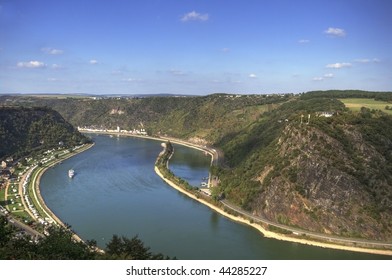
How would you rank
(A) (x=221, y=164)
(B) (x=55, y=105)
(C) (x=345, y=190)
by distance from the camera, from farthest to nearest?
(B) (x=55, y=105)
(A) (x=221, y=164)
(C) (x=345, y=190)

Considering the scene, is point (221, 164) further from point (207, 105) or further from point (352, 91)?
point (207, 105)

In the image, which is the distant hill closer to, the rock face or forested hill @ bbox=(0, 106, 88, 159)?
the rock face

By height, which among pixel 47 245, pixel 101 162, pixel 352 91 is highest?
pixel 352 91

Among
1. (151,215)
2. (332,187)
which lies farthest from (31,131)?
(332,187)

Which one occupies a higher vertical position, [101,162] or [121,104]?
[121,104]

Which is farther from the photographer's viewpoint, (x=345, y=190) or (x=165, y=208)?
(x=165, y=208)

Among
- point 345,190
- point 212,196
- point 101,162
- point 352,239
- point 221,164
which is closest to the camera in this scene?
point 352,239

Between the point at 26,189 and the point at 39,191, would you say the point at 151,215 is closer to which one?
the point at 39,191

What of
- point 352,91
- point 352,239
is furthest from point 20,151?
point 352,91
